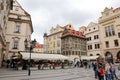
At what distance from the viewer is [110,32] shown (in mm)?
39625

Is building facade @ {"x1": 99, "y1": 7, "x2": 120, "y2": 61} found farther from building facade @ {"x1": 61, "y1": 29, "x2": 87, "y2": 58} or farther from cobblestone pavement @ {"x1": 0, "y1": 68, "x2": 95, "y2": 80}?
cobblestone pavement @ {"x1": 0, "y1": 68, "x2": 95, "y2": 80}

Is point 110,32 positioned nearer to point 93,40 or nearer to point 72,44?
point 93,40

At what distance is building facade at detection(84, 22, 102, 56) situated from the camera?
44.9 metres

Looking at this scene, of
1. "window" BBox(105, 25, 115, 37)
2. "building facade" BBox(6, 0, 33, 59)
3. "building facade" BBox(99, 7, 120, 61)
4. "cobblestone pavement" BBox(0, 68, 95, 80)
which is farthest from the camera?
"window" BBox(105, 25, 115, 37)

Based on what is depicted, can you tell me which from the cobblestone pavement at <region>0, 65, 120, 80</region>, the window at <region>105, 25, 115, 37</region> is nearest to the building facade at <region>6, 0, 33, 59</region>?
the cobblestone pavement at <region>0, 65, 120, 80</region>

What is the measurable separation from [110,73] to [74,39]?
126 feet

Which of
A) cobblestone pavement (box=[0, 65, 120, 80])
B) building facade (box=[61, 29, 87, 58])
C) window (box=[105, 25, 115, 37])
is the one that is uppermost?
window (box=[105, 25, 115, 37])

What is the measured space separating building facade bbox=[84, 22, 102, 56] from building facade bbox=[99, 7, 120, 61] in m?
2.96

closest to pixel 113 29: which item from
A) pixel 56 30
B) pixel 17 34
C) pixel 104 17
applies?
pixel 104 17

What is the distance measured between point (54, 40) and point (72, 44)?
11.2 m

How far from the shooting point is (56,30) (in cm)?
5547

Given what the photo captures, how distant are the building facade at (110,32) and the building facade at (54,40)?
54.5 feet

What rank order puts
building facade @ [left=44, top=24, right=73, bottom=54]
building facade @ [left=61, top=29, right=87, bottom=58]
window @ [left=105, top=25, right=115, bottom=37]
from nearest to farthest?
1. window @ [left=105, top=25, right=115, bottom=37]
2. building facade @ [left=61, top=29, right=87, bottom=58]
3. building facade @ [left=44, top=24, right=73, bottom=54]

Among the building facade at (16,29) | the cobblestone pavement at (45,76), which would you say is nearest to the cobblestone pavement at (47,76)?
the cobblestone pavement at (45,76)
